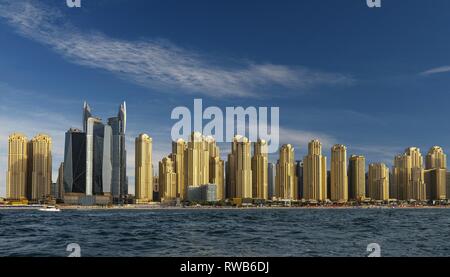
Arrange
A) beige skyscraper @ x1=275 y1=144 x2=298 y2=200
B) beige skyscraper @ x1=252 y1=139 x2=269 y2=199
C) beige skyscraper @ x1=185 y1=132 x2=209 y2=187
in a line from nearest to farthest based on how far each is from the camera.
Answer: beige skyscraper @ x1=252 y1=139 x2=269 y2=199
beige skyscraper @ x1=185 y1=132 x2=209 y2=187
beige skyscraper @ x1=275 y1=144 x2=298 y2=200

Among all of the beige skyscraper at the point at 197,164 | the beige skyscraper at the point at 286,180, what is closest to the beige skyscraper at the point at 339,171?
the beige skyscraper at the point at 286,180

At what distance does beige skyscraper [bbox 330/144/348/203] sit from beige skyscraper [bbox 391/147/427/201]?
701 mm

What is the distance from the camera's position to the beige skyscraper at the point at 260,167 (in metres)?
3.83

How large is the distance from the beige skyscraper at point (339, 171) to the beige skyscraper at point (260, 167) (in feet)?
2.44

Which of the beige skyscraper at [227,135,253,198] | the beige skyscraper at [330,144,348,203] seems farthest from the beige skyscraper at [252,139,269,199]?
the beige skyscraper at [330,144,348,203]

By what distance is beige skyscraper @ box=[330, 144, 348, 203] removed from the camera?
479cm

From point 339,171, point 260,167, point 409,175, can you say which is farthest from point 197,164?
point 409,175

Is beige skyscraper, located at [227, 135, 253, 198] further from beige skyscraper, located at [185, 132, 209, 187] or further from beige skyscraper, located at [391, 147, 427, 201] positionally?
beige skyscraper, located at [391, 147, 427, 201]

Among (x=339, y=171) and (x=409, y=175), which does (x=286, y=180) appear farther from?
(x=409, y=175)

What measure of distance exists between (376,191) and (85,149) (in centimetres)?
670

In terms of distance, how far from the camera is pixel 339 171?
726 centimetres

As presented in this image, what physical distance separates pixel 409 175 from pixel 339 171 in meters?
2.09

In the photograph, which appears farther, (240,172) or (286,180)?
(240,172)
